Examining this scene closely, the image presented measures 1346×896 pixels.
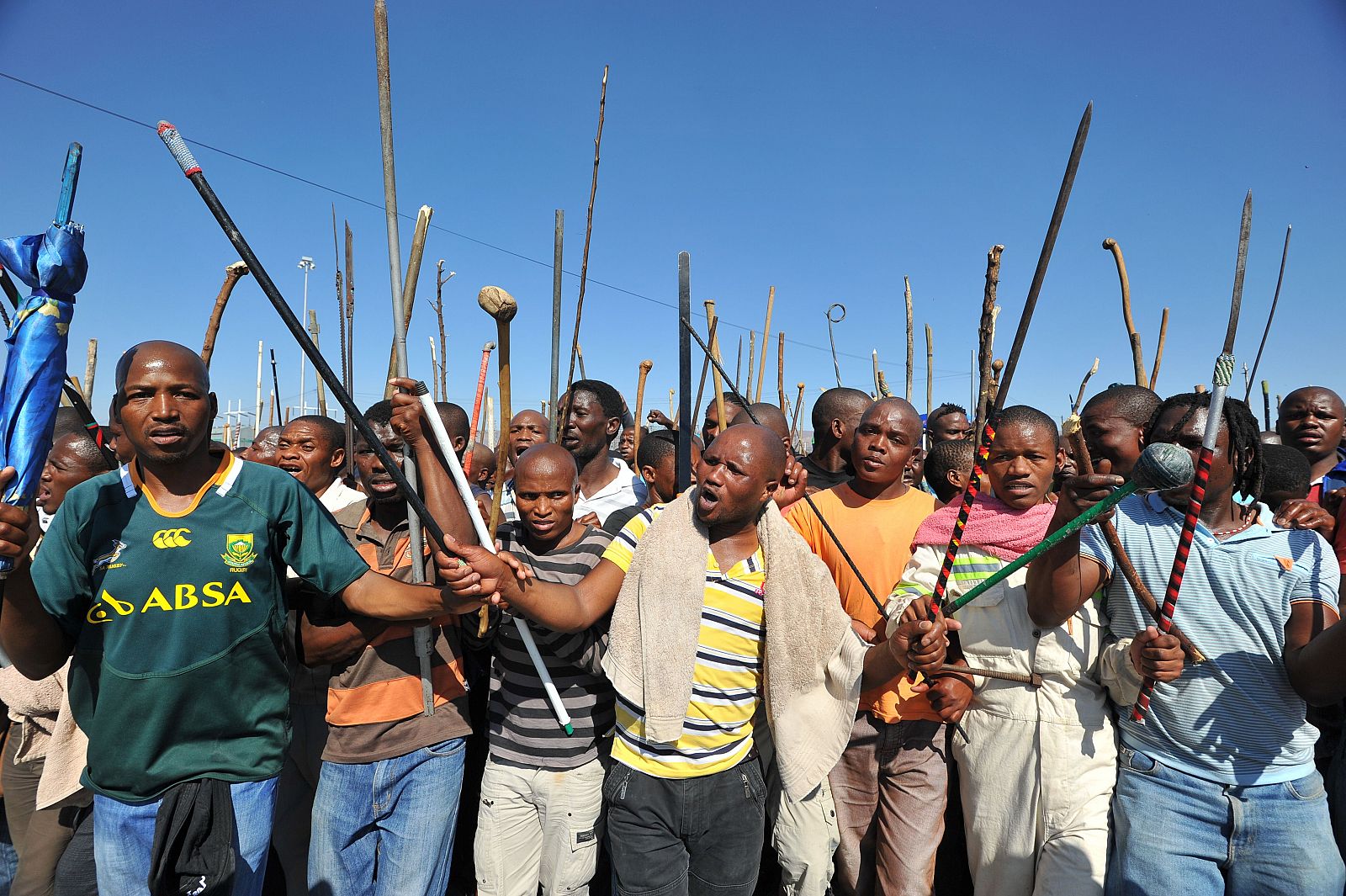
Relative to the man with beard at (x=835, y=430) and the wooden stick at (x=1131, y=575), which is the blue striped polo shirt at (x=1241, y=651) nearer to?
the wooden stick at (x=1131, y=575)

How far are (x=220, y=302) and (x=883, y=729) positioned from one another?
3595 mm

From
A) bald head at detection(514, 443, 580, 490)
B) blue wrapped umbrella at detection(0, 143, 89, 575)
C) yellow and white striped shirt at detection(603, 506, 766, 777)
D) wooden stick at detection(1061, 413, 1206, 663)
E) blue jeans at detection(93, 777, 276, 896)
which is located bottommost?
blue jeans at detection(93, 777, 276, 896)

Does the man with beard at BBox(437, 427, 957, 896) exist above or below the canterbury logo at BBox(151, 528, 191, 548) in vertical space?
below

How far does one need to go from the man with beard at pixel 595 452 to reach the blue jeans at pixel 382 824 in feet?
5.88

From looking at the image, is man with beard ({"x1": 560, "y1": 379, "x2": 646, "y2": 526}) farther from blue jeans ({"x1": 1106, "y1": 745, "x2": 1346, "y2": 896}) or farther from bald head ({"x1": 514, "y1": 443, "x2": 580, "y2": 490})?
blue jeans ({"x1": 1106, "y1": 745, "x2": 1346, "y2": 896})

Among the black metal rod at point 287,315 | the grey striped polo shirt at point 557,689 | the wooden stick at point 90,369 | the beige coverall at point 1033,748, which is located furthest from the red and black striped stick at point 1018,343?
the wooden stick at point 90,369

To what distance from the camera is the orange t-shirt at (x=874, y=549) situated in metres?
2.75

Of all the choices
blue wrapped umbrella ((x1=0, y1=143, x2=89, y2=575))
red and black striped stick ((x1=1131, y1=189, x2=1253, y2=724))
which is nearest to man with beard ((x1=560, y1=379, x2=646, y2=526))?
blue wrapped umbrella ((x1=0, y1=143, x2=89, y2=575))

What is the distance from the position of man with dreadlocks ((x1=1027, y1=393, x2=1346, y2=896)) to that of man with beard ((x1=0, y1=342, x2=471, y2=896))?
2.39m

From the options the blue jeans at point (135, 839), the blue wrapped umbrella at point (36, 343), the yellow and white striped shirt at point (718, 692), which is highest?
the blue wrapped umbrella at point (36, 343)

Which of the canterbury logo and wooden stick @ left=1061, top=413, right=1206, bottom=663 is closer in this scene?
the canterbury logo

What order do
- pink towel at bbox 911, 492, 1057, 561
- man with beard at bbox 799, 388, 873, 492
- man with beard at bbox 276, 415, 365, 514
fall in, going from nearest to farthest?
pink towel at bbox 911, 492, 1057, 561 < man with beard at bbox 276, 415, 365, 514 < man with beard at bbox 799, 388, 873, 492

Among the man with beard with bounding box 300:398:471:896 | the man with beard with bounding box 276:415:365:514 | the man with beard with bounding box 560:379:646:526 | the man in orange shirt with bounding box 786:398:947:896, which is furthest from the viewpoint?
the man with beard with bounding box 560:379:646:526

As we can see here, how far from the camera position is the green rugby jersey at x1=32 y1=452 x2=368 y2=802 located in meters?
1.90
